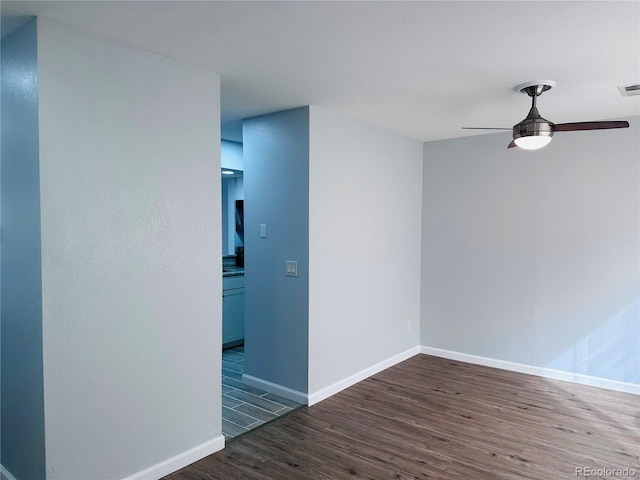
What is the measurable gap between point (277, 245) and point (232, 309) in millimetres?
1732

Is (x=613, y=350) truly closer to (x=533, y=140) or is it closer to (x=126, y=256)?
(x=533, y=140)

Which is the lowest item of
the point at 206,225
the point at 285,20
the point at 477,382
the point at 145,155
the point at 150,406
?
the point at 477,382

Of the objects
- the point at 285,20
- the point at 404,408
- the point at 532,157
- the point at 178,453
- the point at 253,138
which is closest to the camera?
the point at 285,20

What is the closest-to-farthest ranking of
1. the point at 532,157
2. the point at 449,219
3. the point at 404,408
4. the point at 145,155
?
the point at 145,155 < the point at 404,408 < the point at 532,157 < the point at 449,219

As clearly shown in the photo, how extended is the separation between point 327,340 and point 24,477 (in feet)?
7.34

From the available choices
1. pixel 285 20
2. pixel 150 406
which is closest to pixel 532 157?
pixel 285 20

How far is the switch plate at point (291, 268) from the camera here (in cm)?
366

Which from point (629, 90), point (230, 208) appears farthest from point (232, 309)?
point (629, 90)

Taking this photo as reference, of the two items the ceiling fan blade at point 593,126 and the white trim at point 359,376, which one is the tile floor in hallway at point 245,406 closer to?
the white trim at point 359,376

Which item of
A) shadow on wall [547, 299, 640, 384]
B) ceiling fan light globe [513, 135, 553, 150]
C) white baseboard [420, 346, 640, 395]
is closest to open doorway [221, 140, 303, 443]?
white baseboard [420, 346, 640, 395]

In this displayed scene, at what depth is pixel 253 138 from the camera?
13.1 feet

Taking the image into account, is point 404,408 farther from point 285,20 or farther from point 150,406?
point 285,20

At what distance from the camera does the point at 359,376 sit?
4172 mm

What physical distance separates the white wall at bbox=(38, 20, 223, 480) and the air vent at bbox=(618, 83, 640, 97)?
111 inches
